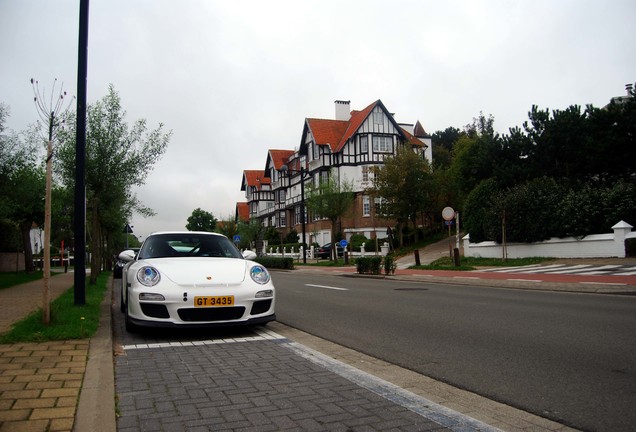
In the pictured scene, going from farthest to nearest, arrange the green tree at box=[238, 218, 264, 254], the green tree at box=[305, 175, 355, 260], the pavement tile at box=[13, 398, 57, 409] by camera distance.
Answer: the green tree at box=[238, 218, 264, 254], the green tree at box=[305, 175, 355, 260], the pavement tile at box=[13, 398, 57, 409]

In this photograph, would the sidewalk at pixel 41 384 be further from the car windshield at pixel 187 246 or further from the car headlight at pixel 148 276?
the car windshield at pixel 187 246

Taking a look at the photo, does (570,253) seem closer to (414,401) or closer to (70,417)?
(414,401)

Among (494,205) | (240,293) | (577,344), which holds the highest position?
(494,205)

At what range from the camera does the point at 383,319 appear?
8.84m

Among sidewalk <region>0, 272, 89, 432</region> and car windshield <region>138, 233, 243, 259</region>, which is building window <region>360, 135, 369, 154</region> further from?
sidewalk <region>0, 272, 89, 432</region>

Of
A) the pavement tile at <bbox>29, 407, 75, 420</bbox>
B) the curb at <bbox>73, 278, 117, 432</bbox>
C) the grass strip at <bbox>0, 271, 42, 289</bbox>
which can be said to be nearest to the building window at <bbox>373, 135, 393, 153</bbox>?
the grass strip at <bbox>0, 271, 42, 289</bbox>

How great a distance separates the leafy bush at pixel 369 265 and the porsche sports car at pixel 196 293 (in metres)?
15.2

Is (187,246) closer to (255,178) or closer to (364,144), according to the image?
(364,144)

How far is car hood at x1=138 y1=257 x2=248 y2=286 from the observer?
6871 millimetres

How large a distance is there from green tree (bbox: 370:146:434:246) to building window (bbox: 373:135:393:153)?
11.8 meters

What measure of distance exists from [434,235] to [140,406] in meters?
45.5

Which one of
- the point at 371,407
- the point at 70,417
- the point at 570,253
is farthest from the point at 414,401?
the point at 570,253

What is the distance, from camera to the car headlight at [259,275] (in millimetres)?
7336

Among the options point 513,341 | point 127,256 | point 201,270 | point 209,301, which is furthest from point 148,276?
point 513,341
